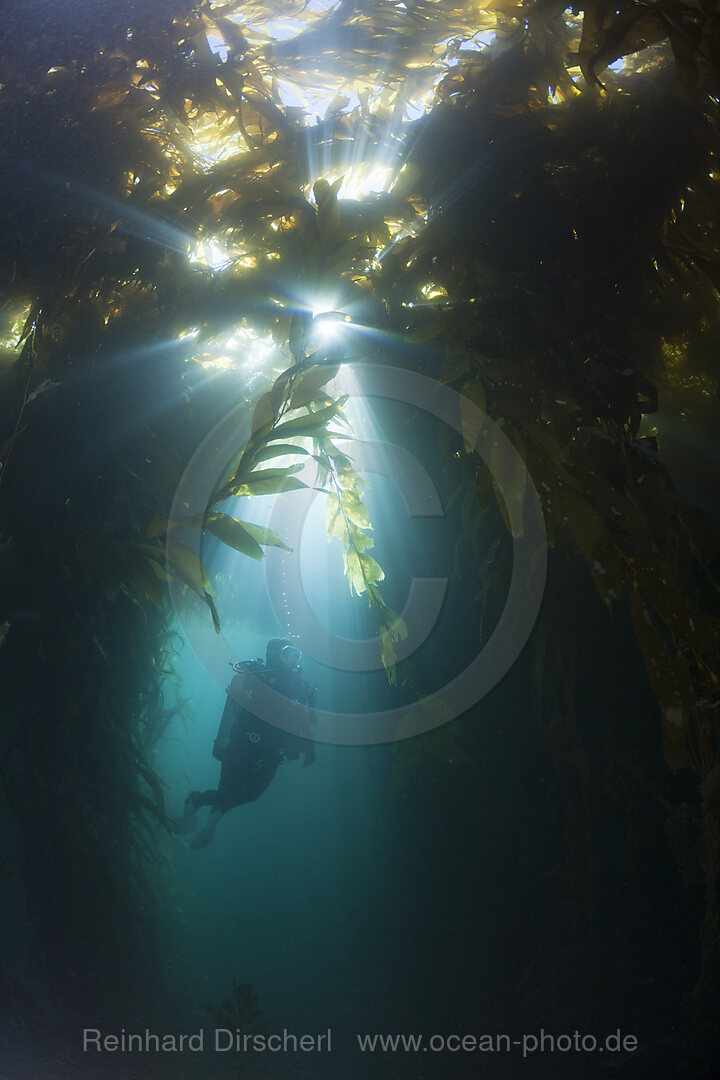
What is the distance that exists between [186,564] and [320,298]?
0.61 meters

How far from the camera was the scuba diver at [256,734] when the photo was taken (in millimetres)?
2328

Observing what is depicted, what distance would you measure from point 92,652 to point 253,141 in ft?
4.06

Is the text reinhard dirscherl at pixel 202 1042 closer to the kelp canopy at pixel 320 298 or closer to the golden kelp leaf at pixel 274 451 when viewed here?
the kelp canopy at pixel 320 298

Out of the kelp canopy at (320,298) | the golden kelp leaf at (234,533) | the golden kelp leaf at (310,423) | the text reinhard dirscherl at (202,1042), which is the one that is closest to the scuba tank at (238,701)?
the kelp canopy at (320,298)

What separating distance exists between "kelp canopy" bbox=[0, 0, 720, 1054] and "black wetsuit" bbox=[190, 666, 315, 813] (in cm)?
92

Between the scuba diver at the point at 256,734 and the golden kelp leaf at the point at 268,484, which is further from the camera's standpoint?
the scuba diver at the point at 256,734

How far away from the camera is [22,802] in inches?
51.4

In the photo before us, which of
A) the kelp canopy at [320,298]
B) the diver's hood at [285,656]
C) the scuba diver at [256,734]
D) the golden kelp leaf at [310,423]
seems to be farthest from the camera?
the diver's hood at [285,656]

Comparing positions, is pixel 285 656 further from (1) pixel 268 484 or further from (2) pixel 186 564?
(1) pixel 268 484

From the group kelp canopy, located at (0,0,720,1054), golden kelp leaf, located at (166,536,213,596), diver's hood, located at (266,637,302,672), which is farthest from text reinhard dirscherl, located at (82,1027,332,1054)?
diver's hood, located at (266,637,302,672)

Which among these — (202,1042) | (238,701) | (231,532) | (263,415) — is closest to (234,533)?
(231,532)

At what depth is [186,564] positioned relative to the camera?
1087 mm

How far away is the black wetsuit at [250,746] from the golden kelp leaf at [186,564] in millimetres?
1334

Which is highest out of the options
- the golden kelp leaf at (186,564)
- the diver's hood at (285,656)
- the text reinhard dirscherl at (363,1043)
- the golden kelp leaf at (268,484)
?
the golden kelp leaf at (268,484)
